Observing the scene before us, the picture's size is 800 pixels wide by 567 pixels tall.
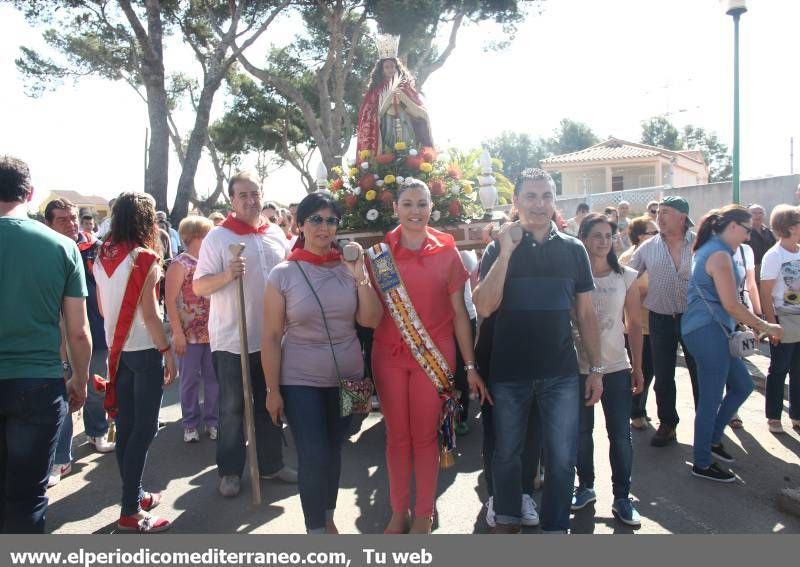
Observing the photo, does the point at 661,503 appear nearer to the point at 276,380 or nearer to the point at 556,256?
the point at 556,256

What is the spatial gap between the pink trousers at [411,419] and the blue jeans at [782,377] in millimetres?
3232

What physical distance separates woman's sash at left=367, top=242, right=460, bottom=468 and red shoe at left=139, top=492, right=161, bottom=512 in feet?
6.44

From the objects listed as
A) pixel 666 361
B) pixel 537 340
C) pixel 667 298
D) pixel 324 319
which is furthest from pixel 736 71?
pixel 324 319

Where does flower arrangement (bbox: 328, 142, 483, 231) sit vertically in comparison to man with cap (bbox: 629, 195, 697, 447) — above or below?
above

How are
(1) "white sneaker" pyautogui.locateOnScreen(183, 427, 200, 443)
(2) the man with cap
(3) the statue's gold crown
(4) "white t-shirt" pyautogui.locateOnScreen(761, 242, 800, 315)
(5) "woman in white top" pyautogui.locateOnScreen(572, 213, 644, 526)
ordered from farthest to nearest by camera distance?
(3) the statue's gold crown → (1) "white sneaker" pyautogui.locateOnScreen(183, 427, 200, 443) → (4) "white t-shirt" pyautogui.locateOnScreen(761, 242, 800, 315) → (2) the man with cap → (5) "woman in white top" pyautogui.locateOnScreen(572, 213, 644, 526)

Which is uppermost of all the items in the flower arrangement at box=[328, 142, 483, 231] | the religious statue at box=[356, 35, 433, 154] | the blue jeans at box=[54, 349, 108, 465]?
the religious statue at box=[356, 35, 433, 154]

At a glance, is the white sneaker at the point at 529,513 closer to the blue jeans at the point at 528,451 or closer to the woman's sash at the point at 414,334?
the blue jeans at the point at 528,451

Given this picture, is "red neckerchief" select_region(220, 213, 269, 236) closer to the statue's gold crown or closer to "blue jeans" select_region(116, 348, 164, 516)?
"blue jeans" select_region(116, 348, 164, 516)

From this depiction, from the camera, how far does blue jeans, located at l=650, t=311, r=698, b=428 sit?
4.83 metres

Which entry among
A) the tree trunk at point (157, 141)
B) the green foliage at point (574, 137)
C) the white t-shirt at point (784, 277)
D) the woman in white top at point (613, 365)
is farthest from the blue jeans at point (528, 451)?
the green foliage at point (574, 137)

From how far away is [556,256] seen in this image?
10.1 feet

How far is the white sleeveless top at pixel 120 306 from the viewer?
11.4 feet

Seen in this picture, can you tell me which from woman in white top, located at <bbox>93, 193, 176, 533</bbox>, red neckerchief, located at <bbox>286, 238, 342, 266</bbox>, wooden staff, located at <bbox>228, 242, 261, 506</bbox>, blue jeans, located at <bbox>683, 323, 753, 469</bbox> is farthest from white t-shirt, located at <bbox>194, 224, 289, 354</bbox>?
blue jeans, located at <bbox>683, 323, 753, 469</bbox>
